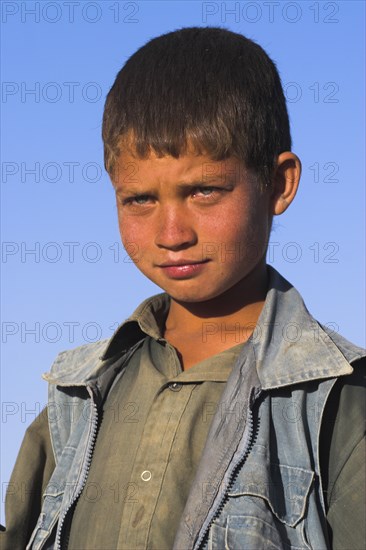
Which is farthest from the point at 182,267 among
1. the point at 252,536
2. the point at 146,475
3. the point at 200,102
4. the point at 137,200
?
the point at 252,536

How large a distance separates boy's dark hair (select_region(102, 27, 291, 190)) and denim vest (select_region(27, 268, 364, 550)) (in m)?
0.42

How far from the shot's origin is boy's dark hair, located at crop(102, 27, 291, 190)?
2334 mm

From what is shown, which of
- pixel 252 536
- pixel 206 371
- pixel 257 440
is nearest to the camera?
pixel 252 536

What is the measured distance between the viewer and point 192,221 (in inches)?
91.1

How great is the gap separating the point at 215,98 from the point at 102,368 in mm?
817

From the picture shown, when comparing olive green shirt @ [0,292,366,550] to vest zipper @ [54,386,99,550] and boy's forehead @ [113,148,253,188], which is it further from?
boy's forehead @ [113,148,253,188]

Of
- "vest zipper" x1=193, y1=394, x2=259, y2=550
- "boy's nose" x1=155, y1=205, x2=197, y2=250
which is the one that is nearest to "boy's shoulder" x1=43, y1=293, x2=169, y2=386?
"boy's nose" x1=155, y1=205, x2=197, y2=250

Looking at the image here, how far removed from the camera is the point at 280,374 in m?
2.34

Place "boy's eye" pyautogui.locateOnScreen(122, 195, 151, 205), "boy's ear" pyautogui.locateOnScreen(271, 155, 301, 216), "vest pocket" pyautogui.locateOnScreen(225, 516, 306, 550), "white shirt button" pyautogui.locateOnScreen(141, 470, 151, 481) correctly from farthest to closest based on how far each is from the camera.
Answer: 1. "boy's ear" pyautogui.locateOnScreen(271, 155, 301, 216)
2. "boy's eye" pyautogui.locateOnScreen(122, 195, 151, 205)
3. "white shirt button" pyautogui.locateOnScreen(141, 470, 151, 481)
4. "vest pocket" pyautogui.locateOnScreen(225, 516, 306, 550)

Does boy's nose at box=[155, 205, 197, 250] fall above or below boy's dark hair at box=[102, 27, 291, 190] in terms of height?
below

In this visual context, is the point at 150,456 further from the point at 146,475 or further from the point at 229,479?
the point at 229,479

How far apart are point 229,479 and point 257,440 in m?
0.12

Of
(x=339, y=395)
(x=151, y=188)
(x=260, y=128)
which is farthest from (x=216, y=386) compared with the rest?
(x=260, y=128)

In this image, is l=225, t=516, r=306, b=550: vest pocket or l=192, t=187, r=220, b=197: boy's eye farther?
l=192, t=187, r=220, b=197: boy's eye
